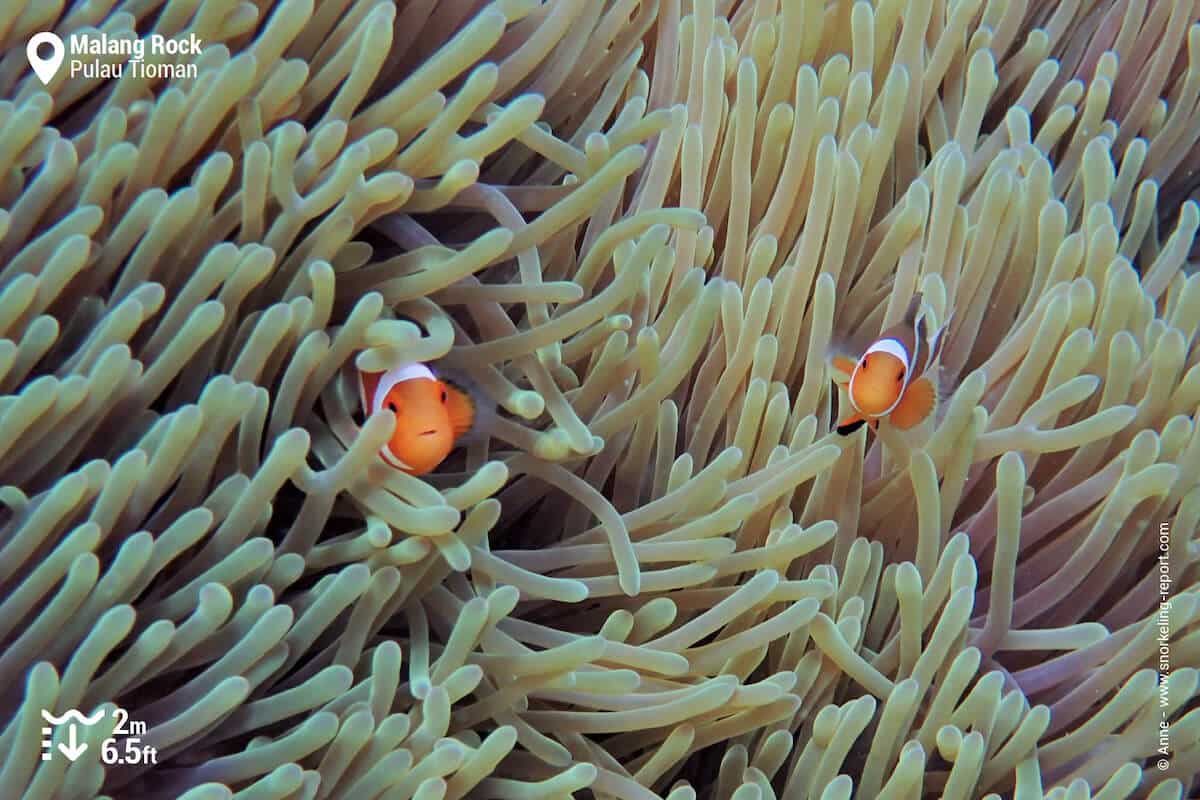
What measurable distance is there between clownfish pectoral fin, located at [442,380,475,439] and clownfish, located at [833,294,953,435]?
0.37 m

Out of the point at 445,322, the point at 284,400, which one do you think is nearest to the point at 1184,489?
the point at 445,322

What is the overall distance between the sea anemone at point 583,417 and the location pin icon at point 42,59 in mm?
13

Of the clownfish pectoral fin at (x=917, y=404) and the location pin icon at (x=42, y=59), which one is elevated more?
the clownfish pectoral fin at (x=917, y=404)

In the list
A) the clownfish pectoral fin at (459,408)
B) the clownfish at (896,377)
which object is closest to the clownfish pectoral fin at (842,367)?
the clownfish at (896,377)

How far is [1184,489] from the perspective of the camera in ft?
3.90

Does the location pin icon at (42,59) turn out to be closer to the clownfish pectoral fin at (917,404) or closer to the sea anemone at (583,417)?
the sea anemone at (583,417)

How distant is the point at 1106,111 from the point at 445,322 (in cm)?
103

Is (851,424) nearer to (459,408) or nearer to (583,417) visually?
(583,417)

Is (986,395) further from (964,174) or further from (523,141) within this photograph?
(523,141)

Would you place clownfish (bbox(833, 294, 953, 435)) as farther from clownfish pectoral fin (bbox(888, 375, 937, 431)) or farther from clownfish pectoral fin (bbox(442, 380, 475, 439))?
clownfish pectoral fin (bbox(442, 380, 475, 439))

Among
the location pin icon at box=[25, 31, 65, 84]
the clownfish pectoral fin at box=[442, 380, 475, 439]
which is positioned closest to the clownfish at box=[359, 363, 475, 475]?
the clownfish pectoral fin at box=[442, 380, 475, 439]

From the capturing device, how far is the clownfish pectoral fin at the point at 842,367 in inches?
45.8

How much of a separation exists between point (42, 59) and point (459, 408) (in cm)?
48

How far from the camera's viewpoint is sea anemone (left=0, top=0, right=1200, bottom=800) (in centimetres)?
89
